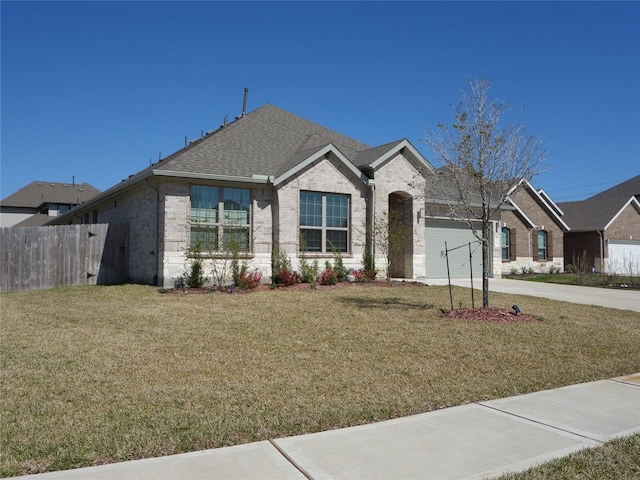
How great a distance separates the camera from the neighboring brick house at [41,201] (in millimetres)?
47406

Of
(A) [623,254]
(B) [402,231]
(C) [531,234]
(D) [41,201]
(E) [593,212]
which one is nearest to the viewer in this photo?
(B) [402,231]

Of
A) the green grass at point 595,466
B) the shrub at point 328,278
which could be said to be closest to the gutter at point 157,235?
the shrub at point 328,278

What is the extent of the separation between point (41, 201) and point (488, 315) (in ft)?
162

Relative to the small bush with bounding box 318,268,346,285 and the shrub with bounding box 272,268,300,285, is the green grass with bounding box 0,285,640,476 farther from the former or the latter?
the small bush with bounding box 318,268,346,285

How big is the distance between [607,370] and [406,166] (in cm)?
1409

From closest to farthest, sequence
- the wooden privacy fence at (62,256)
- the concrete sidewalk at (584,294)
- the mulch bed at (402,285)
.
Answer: the mulch bed at (402,285) → the concrete sidewalk at (584,294) → the wooden privacy fence at (62,256)

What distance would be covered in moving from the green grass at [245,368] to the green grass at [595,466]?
4.83 feet

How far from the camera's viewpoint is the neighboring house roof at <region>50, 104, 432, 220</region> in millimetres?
16625

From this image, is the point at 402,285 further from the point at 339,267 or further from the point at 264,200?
the point at 264,200

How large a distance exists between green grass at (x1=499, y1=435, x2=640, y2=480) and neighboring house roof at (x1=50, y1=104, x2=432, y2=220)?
45.5 ft

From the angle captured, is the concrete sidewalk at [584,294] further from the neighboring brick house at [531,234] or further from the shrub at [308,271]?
the neighboring brick house at [531,234]

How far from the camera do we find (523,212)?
27547mm

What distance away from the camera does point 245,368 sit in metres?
6.50

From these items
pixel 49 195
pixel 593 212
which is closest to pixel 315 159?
pixel 593 212
